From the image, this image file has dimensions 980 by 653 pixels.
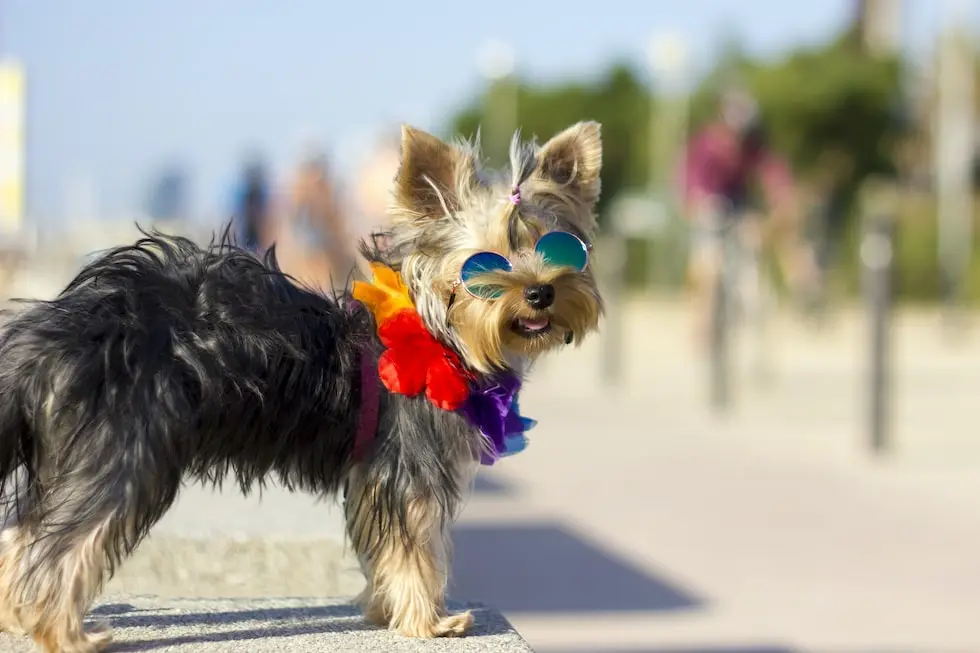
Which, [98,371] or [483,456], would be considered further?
[483,456]

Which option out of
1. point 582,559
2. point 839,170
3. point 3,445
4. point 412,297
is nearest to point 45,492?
point 3,445

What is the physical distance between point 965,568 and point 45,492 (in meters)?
5.23

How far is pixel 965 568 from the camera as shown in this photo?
25.1ft

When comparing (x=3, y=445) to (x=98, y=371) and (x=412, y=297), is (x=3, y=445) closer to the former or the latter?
(x=98, y=371)

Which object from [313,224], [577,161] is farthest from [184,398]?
[313,224]

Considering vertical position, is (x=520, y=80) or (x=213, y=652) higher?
(x=520, y=80)

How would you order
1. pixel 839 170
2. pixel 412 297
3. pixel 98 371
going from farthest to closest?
pixel 839 170 < pixel 412 297 < pixel 98 371

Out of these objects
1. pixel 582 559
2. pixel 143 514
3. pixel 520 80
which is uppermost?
pixel 520 80

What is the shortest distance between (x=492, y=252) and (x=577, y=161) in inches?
20.0

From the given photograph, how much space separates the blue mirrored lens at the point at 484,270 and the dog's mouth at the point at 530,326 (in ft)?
0.37

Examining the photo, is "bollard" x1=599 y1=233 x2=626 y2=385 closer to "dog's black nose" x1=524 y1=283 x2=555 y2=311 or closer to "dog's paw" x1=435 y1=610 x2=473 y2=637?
"dog's paw" x1=435 y1=610 x2=473 y2=637

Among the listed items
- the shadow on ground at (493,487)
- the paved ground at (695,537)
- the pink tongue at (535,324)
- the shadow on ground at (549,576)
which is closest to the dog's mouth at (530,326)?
the pink tongue at (535,324)

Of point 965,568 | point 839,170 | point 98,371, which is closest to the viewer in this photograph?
point 98,371

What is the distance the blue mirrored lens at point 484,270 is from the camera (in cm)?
416
